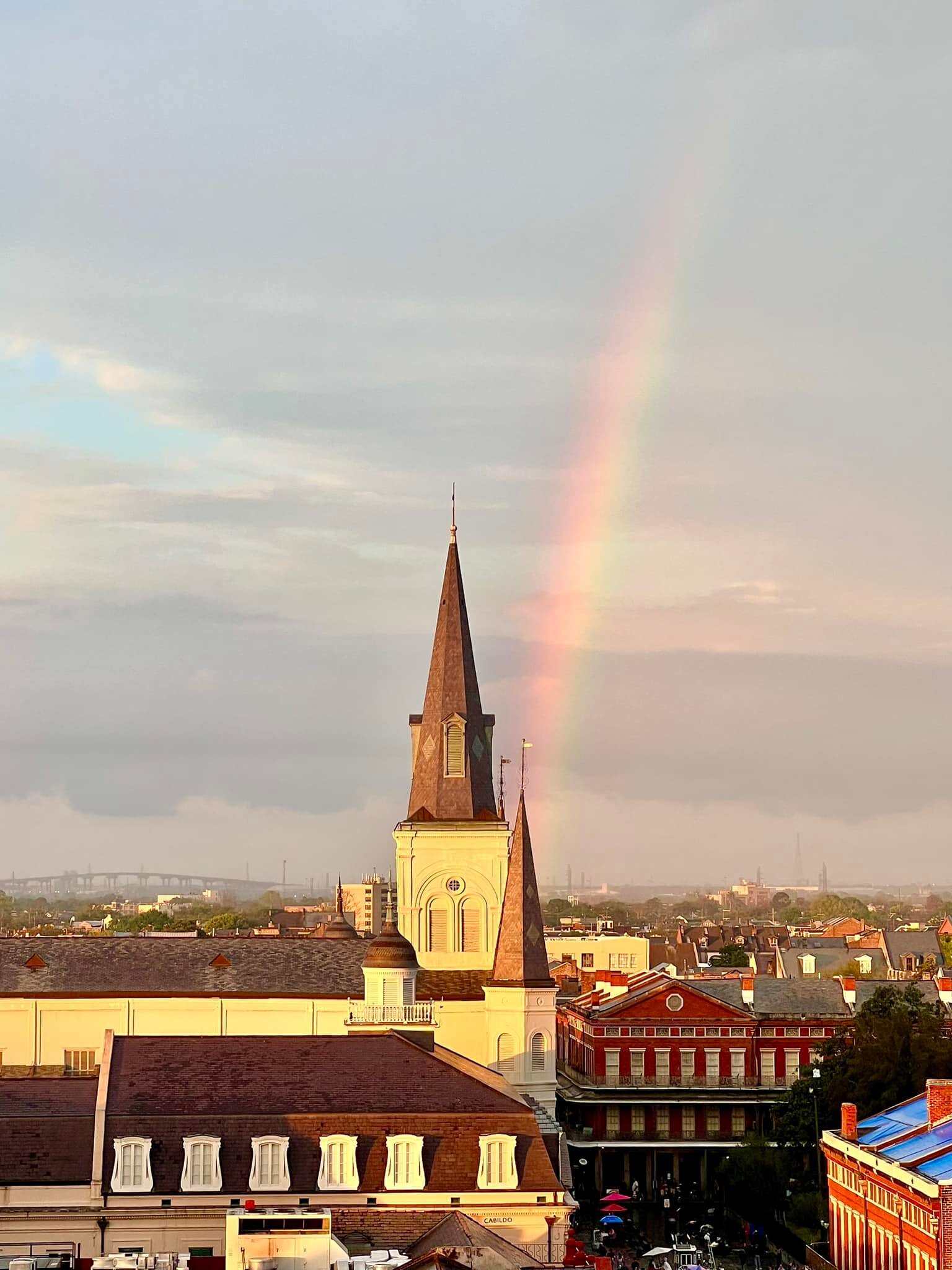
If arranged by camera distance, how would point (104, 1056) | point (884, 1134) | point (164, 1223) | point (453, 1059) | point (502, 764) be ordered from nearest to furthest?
1. point (164, 1223)
2. point (104, 1056)
3. point (884, 1134)
4. point (453, 1059)
5. point (502, 764)

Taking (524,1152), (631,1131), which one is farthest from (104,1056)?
(631,1131)

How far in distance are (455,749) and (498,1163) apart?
154ft

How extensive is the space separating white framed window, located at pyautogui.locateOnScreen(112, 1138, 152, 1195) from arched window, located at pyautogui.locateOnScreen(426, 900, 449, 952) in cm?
4538

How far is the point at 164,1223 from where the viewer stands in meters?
60.8

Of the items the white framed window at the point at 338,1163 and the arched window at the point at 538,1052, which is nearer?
the white framed window at the point at 338,1163

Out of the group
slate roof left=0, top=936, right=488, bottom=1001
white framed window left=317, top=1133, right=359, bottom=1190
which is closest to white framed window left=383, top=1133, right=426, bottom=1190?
white framed window left=317, top=1133, right=359, bottom=1190

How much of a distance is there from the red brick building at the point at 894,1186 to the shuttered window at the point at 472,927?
3204 cm

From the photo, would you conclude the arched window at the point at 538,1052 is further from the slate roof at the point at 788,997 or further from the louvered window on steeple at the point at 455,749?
the slate roof at the point at 788,997

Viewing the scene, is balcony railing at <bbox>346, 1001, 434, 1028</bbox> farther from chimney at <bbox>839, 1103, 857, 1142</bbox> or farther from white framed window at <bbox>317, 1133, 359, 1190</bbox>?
white framed window at <bbox>317, 1133, 359, 1190</bbox>

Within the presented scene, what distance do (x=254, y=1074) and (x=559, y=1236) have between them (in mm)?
11001

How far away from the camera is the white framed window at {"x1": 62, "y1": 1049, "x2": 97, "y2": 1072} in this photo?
330ft

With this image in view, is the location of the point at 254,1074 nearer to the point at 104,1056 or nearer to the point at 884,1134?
the point at 104,1056

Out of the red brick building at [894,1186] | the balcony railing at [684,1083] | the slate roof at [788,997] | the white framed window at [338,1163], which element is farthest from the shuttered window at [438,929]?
the white framed window at [338,1163]

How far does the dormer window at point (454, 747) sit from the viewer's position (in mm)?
108188
